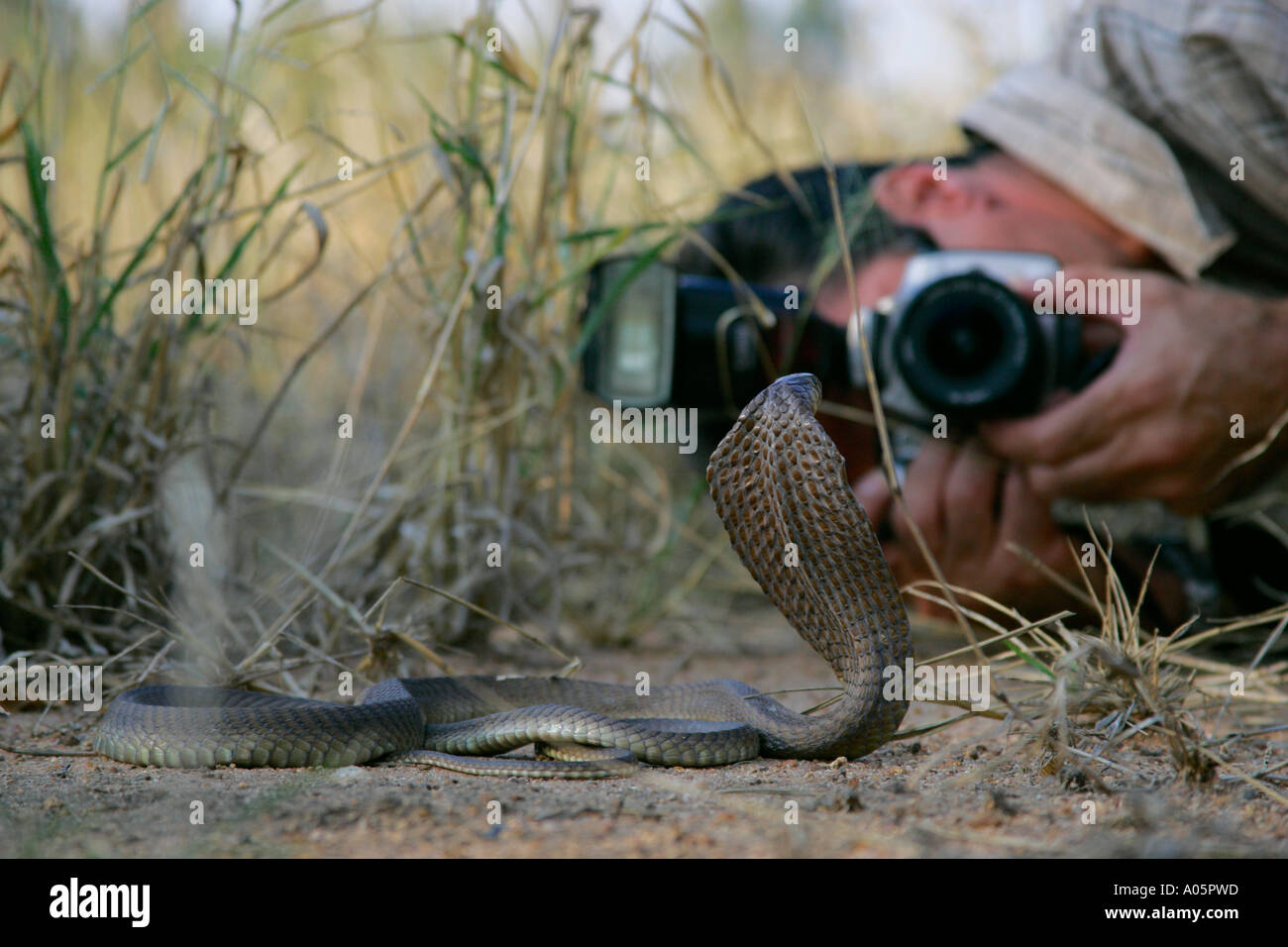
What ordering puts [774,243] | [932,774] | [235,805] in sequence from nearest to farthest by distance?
[235,805]
[932,774]
[774,243]

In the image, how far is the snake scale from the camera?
78.5 inches

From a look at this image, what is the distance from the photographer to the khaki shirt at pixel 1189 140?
3.80 m

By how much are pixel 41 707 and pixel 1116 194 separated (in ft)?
11.8

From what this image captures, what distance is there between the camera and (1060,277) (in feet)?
11.4

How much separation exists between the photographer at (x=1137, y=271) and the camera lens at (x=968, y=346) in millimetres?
322

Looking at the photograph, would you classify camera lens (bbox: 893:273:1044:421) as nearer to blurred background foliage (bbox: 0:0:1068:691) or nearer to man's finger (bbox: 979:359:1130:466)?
man's finger (bbox: 979:359:1130:466)

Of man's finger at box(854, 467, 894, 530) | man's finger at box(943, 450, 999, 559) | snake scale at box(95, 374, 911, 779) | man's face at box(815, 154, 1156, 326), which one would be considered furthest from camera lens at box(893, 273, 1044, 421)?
snake scale at box(95, 374, 911, 779)

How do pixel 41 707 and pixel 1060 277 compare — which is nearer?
pixel 41 707

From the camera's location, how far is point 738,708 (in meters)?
2.59

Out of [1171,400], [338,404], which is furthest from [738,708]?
A: [338,404]

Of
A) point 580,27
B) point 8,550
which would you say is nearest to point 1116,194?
point 580,27

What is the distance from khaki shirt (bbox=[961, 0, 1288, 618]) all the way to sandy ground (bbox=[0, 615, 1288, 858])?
6.40 feet

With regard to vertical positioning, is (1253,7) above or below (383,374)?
above
